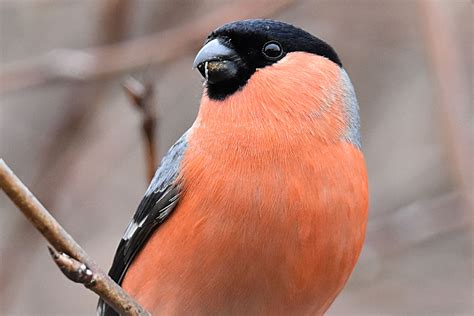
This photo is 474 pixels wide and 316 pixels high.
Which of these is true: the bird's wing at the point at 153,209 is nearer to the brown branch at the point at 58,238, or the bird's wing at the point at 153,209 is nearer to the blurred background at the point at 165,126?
the brown branch at the point at 58,238

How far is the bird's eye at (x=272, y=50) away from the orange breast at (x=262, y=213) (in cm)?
6

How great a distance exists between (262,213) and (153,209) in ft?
2.00

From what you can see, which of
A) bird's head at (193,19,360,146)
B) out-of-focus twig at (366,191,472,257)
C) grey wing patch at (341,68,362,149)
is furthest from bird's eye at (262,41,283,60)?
out-of-focus twig at (366,191,472,257)


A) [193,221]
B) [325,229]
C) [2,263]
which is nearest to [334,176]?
[325,229]

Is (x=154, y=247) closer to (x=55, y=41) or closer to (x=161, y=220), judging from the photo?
(x=161, y=220)

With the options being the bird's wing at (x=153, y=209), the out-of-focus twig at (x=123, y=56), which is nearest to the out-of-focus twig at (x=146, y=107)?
the bird's wing at (x=153, y=209)

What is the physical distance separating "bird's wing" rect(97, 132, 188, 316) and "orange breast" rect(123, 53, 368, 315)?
58mm

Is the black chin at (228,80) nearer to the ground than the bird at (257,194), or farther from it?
farther from it

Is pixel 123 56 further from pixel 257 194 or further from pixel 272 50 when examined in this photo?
pixel 257 194

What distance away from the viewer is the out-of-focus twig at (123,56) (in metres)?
4.36

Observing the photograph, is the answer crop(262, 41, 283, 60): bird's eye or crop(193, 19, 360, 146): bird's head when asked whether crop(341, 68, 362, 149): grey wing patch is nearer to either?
crop(193, 19, 360, 146): bird's head

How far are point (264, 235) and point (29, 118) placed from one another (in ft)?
12.8

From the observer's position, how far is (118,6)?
15.1 feet

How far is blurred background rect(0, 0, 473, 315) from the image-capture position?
186 inches
